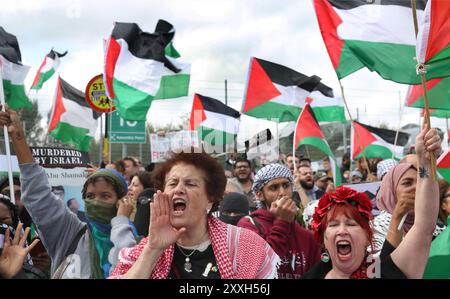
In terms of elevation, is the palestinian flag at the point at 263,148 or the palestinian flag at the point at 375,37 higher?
the palestinian flag at the point at 375,37

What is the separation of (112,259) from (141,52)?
21.7 feet

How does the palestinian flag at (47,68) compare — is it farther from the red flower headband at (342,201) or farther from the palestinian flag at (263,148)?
the red flower headband at (342,201)

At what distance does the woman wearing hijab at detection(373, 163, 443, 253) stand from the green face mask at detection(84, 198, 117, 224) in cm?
160

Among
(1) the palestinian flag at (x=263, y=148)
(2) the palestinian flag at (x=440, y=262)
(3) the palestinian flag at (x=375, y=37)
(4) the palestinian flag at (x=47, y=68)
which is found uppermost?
(4) the palestinian flag at (x=47, y=68)

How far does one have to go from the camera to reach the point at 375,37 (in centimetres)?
509

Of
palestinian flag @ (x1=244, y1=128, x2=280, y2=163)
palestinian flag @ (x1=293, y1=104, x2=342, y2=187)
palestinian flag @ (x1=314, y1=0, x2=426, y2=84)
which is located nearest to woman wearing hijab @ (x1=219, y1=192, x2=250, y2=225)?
palestinian flag @ (x1=314, y1=0, x2=426, y2=84)

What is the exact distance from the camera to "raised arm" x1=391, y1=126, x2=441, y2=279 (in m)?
2.49

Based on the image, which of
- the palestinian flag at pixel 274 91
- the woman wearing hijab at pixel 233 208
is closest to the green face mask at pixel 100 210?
the woman wearing hijab at pixel 233 208

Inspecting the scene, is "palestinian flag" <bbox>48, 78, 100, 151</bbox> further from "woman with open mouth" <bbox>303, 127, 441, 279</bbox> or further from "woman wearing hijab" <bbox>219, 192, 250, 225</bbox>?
"woman with open mouth" <bbox>303, 127, 441, 279</bbox>

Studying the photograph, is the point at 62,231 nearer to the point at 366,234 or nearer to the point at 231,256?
the point at 231,256

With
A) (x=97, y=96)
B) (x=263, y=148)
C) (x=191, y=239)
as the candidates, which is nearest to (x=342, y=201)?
(x=191, y=239)

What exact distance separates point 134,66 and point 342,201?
705cm

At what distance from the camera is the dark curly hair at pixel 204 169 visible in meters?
2.80

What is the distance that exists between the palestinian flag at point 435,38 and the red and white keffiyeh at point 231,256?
1.40 m
